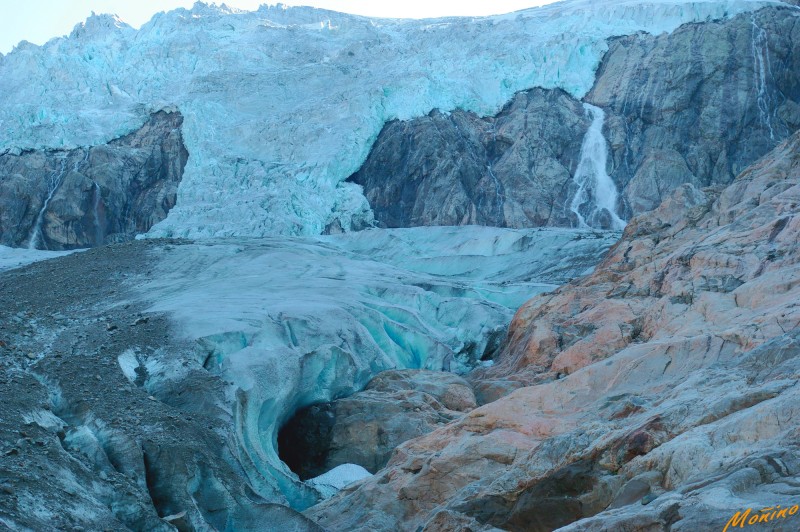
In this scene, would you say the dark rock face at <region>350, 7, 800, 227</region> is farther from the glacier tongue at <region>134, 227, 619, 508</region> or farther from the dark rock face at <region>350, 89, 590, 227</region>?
the glacier tongue at <region>134, 227, 619, 508</region>

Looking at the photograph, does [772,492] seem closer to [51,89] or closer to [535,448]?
[535,448]

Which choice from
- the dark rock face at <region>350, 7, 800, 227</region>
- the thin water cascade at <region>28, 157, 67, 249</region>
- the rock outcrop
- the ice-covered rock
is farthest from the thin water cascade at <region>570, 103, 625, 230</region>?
the ice-covered rock

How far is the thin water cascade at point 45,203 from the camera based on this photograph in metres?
33.5

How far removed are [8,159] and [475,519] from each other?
29.8 meters

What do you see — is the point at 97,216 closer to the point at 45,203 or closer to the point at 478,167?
the point at 45,203

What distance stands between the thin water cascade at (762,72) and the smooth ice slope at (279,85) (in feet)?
6.63

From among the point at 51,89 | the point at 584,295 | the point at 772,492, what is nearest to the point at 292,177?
the point at 51,89

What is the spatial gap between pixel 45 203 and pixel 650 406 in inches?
1123

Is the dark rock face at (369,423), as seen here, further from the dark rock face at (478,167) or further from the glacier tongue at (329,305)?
the dark rock face at (478,167)

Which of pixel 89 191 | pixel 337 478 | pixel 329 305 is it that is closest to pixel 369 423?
pixel 337 478

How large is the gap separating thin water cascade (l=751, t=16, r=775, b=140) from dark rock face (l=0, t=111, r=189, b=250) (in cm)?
1957

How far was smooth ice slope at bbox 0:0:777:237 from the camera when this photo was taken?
31.7 meters

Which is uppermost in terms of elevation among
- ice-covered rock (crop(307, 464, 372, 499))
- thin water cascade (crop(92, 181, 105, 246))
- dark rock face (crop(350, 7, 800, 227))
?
dark rock face (crop(350, 7, 800, 227))

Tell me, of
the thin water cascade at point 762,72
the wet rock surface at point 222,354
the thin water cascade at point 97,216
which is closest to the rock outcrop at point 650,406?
the wet rock surface at point 222,354
